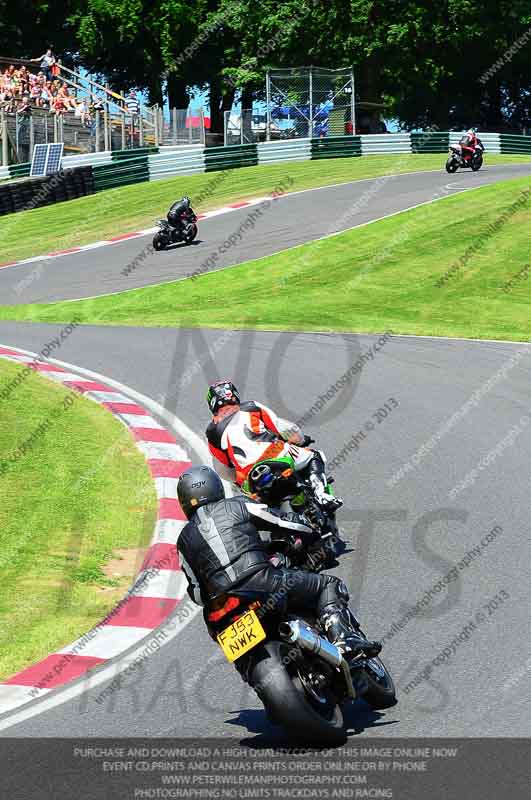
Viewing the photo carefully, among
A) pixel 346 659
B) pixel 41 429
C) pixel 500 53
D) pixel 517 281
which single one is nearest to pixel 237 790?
pixel 346 659

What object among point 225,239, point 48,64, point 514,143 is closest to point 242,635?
point 225,239

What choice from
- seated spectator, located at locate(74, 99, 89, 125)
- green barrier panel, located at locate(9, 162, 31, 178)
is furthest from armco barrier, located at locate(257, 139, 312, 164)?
green barrier panel, located at locate(9, 162, 31, 178)

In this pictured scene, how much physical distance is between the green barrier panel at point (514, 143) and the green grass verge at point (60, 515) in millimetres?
38474

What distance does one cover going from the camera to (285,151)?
44.9 meters

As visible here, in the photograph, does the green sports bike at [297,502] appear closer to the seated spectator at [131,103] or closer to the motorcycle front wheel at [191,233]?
the motorcycle front wheel at [191,233]

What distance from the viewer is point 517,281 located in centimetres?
2716

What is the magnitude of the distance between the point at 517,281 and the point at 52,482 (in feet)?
56.3

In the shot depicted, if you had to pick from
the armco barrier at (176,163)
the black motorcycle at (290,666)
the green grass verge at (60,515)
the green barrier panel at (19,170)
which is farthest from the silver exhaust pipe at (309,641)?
the armco barrier at (176,163)

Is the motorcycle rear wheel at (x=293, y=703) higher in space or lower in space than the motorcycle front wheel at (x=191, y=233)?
lower

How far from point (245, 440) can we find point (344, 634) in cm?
292

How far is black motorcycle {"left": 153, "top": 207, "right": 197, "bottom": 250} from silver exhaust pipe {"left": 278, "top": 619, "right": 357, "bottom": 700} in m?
25.8

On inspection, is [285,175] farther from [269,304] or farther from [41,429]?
[41,429]

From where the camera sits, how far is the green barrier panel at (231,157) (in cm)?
4356

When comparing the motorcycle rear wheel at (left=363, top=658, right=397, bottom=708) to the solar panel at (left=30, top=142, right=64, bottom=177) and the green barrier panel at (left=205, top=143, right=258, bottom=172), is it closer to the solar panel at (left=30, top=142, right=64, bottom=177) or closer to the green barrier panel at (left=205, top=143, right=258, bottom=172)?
the solar panel at (left=30, top=142, right=64, bottom=177)
